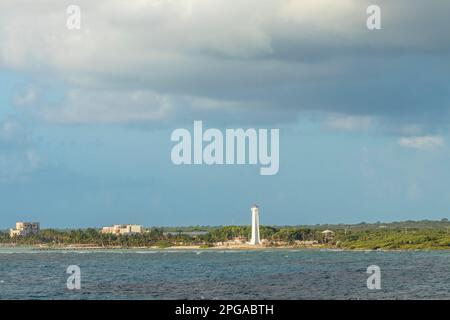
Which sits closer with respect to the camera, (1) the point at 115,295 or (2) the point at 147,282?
(1) the point at 115,295

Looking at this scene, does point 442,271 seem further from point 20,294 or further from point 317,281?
point 20,294

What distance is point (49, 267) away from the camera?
499 ft

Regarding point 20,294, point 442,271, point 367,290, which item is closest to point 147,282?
point 20,294

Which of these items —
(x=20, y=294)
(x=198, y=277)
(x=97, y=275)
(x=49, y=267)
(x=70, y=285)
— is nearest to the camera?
(x=20, y=294)

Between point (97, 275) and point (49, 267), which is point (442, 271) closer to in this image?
point (97, 275)

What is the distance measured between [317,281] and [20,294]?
122 feet

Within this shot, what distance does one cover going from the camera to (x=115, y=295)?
279 ft

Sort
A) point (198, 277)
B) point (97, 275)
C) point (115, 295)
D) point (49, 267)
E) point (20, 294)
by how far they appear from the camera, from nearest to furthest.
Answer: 1. point (115, 295)
2. point (20, 294)
3. point (198, 277)
4. point (97, 275)
5. point (49, 267)
